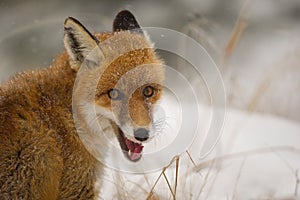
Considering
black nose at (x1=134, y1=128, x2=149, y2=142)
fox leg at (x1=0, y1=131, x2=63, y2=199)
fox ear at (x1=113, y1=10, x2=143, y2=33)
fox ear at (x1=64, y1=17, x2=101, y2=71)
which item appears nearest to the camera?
fox leg at (x1=0, y1=131, x2=63, y2=199)

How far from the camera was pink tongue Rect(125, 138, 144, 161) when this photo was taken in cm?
464

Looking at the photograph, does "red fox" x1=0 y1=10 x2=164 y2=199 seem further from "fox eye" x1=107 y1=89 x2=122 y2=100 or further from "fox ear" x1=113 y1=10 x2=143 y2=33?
"fox ear" x1=113 y1=10 x2=143 y2=33

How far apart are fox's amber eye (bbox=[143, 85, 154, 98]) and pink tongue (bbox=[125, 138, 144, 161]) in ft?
1.37

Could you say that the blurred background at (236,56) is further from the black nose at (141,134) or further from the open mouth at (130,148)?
the black nose at (141,134)

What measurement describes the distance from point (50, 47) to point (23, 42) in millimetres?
604

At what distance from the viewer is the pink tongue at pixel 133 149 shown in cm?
464

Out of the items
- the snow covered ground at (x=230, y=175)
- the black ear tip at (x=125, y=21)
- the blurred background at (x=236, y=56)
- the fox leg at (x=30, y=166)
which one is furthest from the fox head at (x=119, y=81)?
the blurred background at (x=236, y=56)

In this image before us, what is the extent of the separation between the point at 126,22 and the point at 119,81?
68 cm

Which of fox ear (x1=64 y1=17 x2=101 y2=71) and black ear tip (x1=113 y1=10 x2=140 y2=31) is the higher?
black ear tip (x1=113 y1=10 x2=140 y2=31)

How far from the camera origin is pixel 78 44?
4.61m

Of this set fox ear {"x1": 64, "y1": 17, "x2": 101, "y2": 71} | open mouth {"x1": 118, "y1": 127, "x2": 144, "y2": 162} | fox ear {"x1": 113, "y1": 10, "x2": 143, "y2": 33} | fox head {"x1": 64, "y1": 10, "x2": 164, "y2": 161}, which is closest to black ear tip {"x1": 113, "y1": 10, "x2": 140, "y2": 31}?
fox ear {"x1": 113, "y1": 10, "x2": 143, "y2": 33}

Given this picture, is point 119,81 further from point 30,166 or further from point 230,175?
point 230,175

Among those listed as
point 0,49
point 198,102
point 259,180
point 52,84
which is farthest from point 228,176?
point 0,49

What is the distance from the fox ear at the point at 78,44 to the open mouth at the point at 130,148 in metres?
0.66
